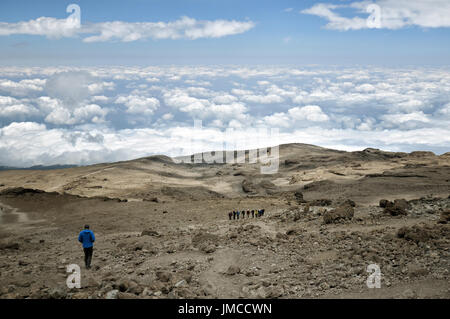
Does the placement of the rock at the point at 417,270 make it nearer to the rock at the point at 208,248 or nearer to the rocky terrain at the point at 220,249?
the rocky terrain at the point at 220,249

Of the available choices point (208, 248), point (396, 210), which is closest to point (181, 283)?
point (208, 248)

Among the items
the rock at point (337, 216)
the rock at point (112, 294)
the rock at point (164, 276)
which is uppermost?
the rock at point (112, 294)

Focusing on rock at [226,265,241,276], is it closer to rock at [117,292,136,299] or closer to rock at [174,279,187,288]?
rock at [174,279,187,288]

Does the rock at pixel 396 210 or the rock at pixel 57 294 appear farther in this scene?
the rock at pixel 396 210

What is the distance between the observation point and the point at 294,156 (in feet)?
230

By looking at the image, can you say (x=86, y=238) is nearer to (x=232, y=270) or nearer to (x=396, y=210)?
(x=232, y=270)

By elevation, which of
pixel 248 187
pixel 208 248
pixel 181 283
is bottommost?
pixel 248 187

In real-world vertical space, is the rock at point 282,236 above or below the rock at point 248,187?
above

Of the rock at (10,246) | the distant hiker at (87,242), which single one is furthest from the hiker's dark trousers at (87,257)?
the rock at (10,246)

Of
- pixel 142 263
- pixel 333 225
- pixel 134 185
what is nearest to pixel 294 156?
pixel 134 185

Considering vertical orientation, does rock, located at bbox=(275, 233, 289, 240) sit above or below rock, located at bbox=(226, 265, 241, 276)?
below

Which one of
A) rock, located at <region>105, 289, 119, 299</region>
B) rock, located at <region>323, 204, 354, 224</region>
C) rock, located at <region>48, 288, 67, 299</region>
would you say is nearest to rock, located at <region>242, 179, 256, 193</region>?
rock, located at <region>323, 204, 354, 224</region>

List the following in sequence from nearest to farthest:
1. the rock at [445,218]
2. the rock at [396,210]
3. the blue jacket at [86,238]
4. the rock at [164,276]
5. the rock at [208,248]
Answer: the rock at [164,276] < the blue jacket at [86,238] < the rock at [208,248] < the rock at [445,218] < the rock at [396,210]
